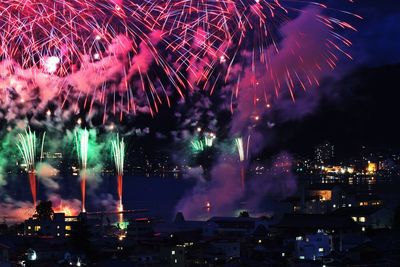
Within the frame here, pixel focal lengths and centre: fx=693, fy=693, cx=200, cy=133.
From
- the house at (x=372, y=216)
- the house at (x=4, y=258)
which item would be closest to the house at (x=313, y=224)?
the house at (x=372, y=216)

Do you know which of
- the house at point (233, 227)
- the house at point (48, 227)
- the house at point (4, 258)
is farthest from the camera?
the house at point (48, 227)

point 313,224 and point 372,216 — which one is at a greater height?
point 372,216

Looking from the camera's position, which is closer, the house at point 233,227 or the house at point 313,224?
the house at point 313,224

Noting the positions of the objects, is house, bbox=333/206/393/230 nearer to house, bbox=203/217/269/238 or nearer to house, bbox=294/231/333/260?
house, bbox=203/217/269/238

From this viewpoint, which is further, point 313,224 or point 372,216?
point 372,216

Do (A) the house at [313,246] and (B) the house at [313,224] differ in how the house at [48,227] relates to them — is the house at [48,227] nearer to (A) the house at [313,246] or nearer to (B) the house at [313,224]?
(B) the house at [313,224]

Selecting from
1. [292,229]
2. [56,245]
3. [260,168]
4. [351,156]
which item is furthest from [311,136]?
[56,245]

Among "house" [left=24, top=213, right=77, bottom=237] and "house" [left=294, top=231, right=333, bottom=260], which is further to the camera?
"house" [left=24, top=213, right=77, bottom=237]

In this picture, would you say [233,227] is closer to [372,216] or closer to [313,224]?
[313,224]

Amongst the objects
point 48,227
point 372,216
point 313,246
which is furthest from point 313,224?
point 48,227

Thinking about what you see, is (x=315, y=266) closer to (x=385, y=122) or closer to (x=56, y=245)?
(x=56, y=245)

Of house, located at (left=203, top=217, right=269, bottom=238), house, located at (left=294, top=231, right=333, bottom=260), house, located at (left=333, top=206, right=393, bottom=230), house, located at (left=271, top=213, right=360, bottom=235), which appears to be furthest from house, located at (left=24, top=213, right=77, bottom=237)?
house, located at (left=333, top=206, right=393, bottom=230)
